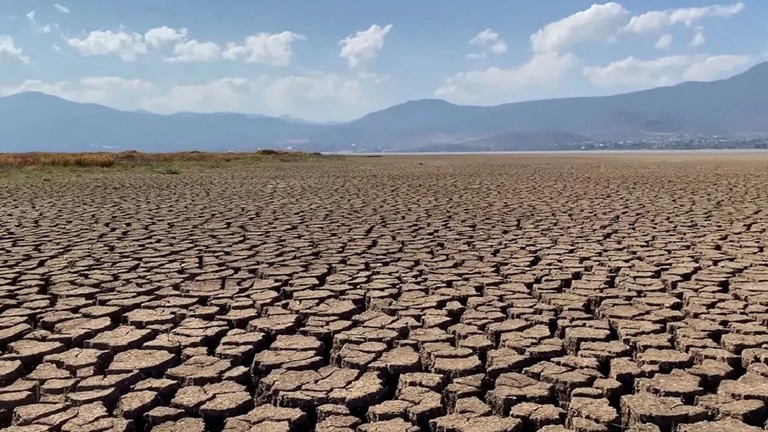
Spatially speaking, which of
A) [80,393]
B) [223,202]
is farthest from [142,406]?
[223,202]

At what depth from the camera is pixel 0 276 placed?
4.73 metres

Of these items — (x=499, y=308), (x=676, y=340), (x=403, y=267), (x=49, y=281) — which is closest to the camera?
(x=676, y=340)

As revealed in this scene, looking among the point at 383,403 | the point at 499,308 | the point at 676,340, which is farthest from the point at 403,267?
the point at 383,403

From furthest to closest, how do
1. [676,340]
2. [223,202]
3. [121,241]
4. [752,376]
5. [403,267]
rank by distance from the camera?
1. [223,202]
2. [121,241]
3. [403,267]
4. [676,340]
5. [752,376]

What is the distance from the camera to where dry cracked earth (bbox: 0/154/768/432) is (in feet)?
8.07

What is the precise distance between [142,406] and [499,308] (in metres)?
1.98

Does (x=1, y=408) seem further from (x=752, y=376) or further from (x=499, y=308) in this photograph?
(x=752, y=376)

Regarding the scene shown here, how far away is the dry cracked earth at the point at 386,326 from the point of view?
2.46 metres

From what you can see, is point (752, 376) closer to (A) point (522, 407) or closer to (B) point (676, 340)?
(B) point (676, 340)

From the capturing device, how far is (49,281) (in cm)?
459

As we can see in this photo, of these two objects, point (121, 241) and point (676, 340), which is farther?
point (121, 241)

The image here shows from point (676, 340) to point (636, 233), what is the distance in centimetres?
366

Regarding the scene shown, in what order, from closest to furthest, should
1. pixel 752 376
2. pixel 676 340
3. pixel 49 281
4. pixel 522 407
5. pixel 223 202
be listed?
pixel 522 407
pixel 752 376
pixel 676 340
pixel 49 281
pixel 223 202

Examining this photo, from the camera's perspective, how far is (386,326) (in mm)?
3467
